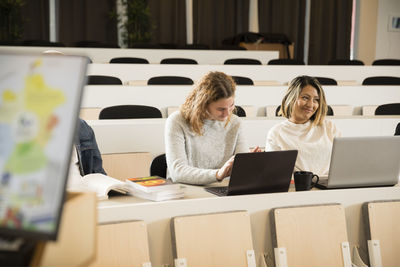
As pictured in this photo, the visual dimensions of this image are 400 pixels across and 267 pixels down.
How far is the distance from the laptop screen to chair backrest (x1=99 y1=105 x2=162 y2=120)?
2.68 meters

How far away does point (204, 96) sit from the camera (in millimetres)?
2494

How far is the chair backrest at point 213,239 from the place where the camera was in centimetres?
176

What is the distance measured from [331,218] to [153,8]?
8.16m

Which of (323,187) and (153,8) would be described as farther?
(153,8)

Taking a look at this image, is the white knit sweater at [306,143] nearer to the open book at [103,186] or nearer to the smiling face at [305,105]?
the smiling face at [305,105]

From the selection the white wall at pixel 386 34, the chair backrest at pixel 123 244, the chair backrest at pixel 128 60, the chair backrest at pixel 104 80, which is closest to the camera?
the chair backrest at pixel 123 244

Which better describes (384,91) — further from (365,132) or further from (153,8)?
(153,8)

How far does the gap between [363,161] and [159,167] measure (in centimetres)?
127

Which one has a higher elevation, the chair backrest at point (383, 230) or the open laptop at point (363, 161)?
the open laptop at point (363, 161)

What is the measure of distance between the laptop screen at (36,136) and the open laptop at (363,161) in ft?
4.55

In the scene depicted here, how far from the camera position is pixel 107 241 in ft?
5.45

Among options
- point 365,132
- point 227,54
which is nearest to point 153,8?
point 227,54

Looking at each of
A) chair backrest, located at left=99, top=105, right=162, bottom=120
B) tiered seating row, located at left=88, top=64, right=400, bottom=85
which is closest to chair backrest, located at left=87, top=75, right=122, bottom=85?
tiered seating row, located at left=88, top=64, right=400, bottom=85

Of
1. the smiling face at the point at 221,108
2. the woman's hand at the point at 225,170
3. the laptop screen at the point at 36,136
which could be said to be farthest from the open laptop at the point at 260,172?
the laptop screen at the point at 36,136
